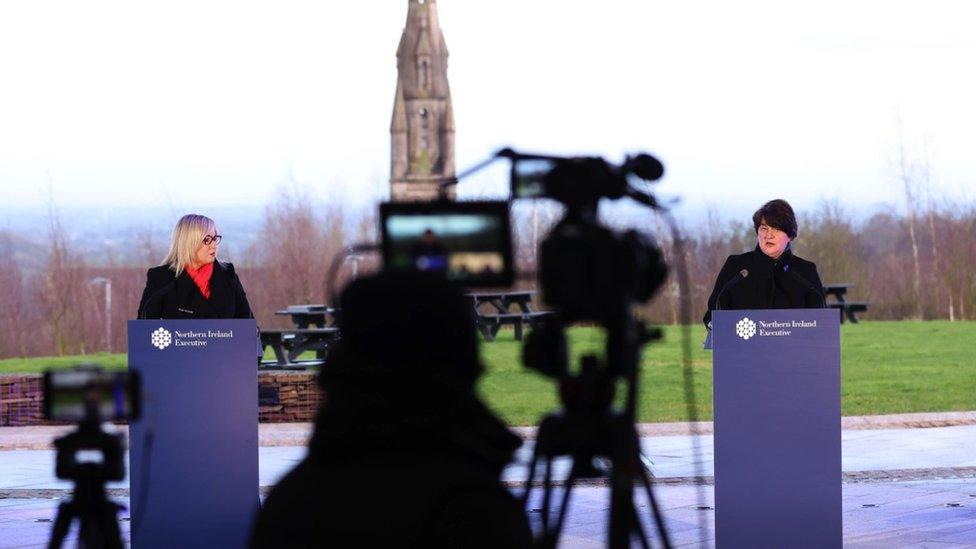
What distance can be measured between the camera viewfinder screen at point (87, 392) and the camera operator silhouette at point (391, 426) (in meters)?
0.47

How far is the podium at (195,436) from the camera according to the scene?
23.5 feet

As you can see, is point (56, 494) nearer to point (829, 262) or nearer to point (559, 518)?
point (559, 518)

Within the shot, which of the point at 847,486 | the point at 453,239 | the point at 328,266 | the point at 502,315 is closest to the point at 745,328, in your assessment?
the point at 847,486

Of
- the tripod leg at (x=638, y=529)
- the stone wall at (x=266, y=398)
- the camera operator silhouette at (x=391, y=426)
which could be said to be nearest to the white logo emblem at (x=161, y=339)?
the tripod leg at (x=638, y=529)

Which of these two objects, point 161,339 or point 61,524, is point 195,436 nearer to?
point 161,339

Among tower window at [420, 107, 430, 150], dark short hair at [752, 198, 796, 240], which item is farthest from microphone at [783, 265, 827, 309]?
tower window at [420, 107, 430, 150]

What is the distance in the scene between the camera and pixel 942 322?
29.0 meters

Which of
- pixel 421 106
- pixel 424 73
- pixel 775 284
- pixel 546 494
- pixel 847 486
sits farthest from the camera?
pixel 421 106

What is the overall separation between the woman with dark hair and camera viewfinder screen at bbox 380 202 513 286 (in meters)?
5.25

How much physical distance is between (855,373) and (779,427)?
13.1m

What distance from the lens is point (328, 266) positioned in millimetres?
31516

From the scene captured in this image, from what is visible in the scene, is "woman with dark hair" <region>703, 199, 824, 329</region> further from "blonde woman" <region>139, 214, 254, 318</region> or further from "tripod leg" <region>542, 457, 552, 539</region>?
"tripod leg" <region>542, 457, 552, 539</region>

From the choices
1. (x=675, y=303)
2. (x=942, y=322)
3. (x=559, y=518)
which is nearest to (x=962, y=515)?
(x=559, y=518)

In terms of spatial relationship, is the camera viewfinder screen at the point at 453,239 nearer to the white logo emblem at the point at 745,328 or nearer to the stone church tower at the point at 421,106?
the white logo emblem at the point at 745,328
